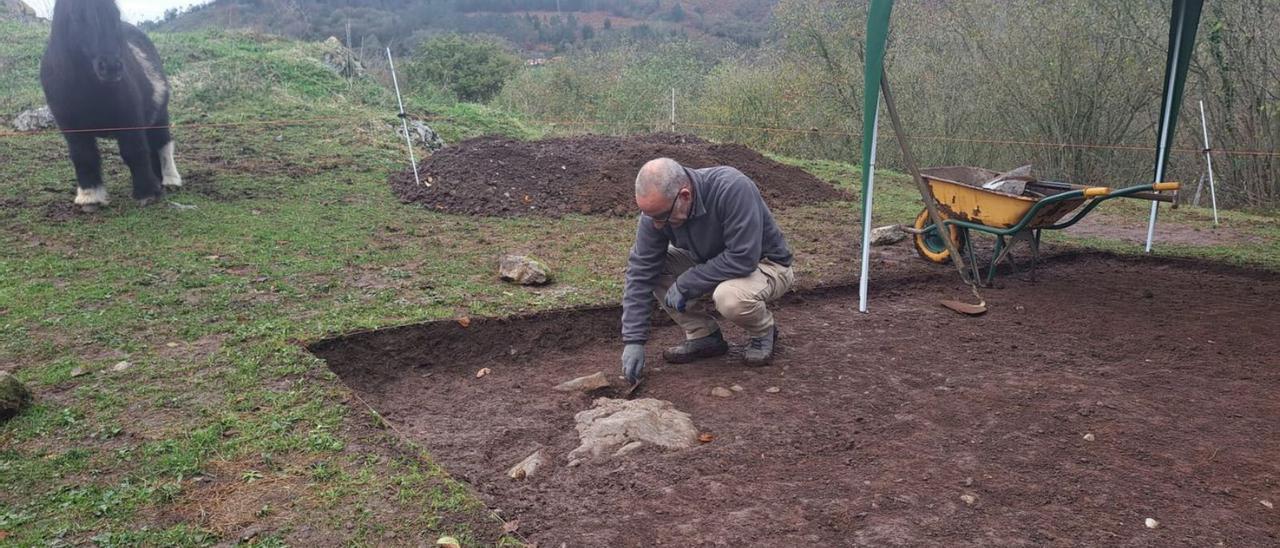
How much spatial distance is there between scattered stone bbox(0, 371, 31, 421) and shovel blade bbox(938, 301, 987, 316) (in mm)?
5174

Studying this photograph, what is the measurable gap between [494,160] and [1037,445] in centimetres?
733

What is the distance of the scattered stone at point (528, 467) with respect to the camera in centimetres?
312

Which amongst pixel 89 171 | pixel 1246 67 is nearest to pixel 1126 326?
pixel 1246 67

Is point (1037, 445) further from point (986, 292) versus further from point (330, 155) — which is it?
point (330, 155)

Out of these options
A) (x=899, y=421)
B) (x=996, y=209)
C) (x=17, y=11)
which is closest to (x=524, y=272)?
(x=899, y=421)

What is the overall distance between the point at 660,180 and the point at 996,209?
10.4 ft

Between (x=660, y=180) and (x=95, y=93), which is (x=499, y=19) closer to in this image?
(x=95, y=93)

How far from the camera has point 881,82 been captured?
486cm

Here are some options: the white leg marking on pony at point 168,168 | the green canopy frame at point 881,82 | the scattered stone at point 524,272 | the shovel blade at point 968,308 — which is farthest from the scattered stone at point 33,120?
the shovel blade at point 968,308

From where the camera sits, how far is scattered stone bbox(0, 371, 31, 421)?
324cm

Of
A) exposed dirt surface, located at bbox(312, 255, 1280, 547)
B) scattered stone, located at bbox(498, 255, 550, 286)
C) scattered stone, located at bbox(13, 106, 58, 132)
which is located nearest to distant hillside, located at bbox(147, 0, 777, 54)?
scattered stone, located at bbox(13, 106, 58, 132)

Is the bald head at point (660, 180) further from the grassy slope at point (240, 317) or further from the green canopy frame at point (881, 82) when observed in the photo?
the green canopy frame at point (881, 82)

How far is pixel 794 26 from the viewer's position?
14.2 metres

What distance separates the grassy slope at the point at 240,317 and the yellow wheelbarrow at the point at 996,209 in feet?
2.86
